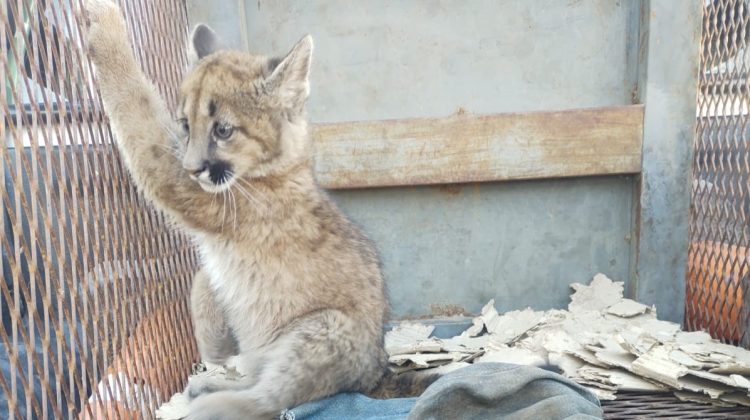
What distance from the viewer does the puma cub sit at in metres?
2.87

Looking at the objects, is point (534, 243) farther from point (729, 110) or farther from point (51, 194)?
point (51, 194)

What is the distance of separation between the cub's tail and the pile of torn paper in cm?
45

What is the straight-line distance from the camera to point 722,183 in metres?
4.28

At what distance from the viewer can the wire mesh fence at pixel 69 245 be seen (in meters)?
2.06

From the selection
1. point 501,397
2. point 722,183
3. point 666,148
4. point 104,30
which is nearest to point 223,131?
point 104,30

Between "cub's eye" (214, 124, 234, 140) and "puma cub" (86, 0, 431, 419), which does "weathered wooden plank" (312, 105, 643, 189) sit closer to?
"puma cub" (86, 0, 431, 419)

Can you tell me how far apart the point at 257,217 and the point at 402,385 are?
1.22 meters

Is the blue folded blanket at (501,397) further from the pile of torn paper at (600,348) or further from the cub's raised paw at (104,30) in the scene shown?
the cub's raised paw at (104,30)

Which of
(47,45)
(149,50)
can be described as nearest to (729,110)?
(149,50)

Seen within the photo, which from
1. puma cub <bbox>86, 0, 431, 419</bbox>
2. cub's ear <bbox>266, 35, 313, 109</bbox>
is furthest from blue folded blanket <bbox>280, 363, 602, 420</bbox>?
cub's ear <bbox>266, 35, 313, 109</bbox>

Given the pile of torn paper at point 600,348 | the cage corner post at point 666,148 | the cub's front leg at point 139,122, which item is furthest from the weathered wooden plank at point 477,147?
the cub's front leg at point 139,122

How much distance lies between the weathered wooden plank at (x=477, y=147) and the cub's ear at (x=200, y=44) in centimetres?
120

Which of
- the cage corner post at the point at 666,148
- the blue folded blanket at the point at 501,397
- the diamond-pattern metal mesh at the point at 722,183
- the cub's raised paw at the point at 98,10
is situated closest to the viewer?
the blue folded blanket at the point at 501,397

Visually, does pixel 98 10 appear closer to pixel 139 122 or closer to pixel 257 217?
pixel 139 122
